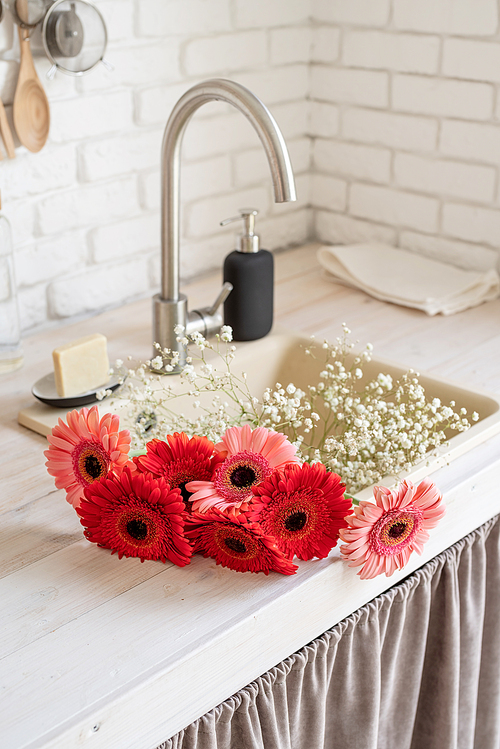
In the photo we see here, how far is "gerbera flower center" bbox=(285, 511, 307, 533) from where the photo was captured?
2.55ft

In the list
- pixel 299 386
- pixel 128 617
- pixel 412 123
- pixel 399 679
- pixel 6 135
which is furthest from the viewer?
pixel 412 123

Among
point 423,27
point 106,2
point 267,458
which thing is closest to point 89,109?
point 106,2

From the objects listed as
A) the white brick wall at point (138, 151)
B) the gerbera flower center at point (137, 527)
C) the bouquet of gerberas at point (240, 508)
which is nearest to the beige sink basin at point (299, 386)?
the bouquet of gerberas at point (240, 508)

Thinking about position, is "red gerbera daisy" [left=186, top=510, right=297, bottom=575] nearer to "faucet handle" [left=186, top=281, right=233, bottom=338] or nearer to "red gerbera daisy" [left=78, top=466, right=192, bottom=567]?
"red gerbera daisy" [left=78, top=466, right=192, bottom=567]

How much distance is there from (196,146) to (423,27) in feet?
1.61

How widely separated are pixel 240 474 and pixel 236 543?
7cm

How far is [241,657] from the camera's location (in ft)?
2.55

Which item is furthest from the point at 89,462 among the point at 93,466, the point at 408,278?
the point at 408,278

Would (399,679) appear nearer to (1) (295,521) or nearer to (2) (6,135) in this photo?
(1) (295,521)

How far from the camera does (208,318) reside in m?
1.30

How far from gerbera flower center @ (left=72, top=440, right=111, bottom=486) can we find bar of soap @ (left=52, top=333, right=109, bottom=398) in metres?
0.28

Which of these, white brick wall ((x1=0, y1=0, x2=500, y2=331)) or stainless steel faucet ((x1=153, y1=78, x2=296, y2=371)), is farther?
white brick wall ((x1=0, y1=0, x2=500, y2=331))

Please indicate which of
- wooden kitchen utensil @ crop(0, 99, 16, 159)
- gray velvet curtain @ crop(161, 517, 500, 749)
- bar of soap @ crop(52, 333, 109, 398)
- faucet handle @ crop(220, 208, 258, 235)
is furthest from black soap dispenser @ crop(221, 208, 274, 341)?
gray velvet curtain @ crop(161, 517, 500, 749)

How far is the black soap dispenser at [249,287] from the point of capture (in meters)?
1.28
